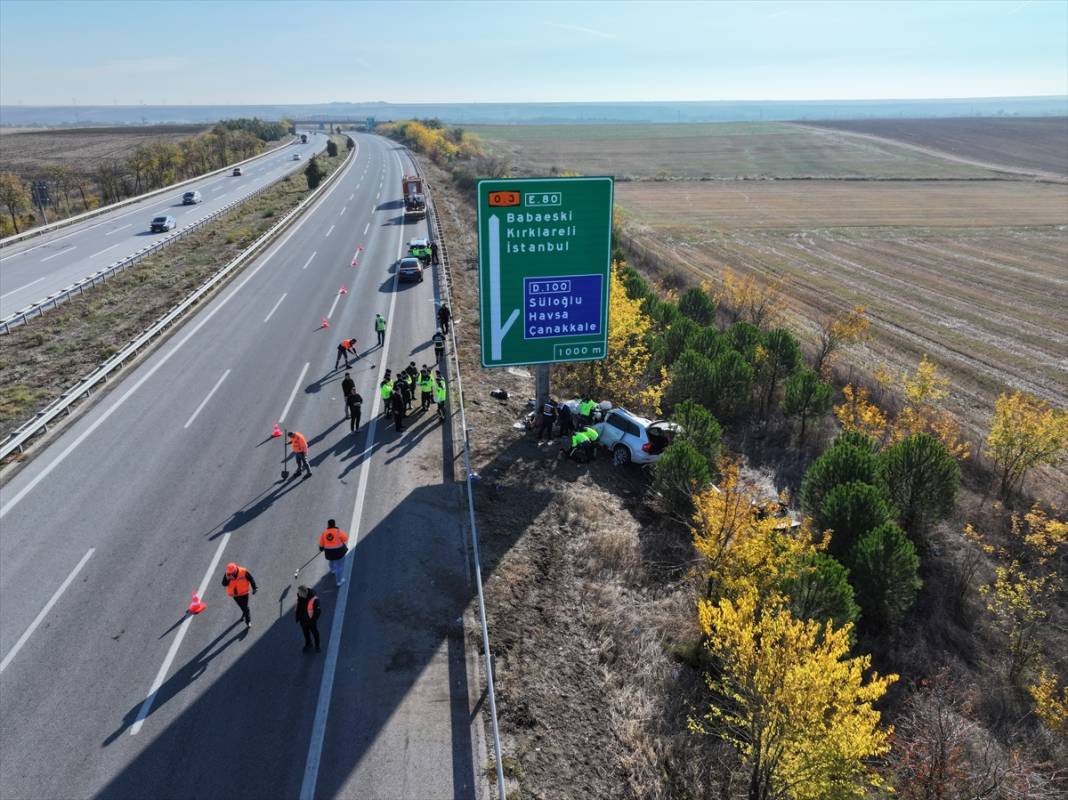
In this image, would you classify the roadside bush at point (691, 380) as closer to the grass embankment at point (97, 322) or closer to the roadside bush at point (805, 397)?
the roadside bush at point (805, 397)

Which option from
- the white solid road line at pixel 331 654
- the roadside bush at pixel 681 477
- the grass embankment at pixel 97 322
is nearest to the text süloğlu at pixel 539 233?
the roadside bush at pixel 681 477

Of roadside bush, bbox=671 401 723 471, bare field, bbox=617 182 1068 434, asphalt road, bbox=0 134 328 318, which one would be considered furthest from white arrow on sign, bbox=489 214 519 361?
asphalt road, bbox=0 134 328 318

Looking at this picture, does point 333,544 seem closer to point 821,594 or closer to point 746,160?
point 821,594

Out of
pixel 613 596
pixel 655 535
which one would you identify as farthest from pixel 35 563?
pixel 655 535

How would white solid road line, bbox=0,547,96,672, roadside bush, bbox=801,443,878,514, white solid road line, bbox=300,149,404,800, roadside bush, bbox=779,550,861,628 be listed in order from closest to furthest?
1. white solid road line, bbox=300,149,404,800
2. white solid road line, bbox=0,547,96,672
3. roadside bush, bbox=779,550,861,628
4. roadside bush, bbox=801,443,878,514

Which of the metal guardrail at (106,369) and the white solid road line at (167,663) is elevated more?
the metal guardrail at (106,369)

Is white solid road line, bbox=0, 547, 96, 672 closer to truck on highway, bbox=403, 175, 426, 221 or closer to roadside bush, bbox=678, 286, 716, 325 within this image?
roadside bush, bbox=678, 286, 716, 325

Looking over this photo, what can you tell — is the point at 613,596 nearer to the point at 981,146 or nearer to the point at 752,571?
the point at 752,571
